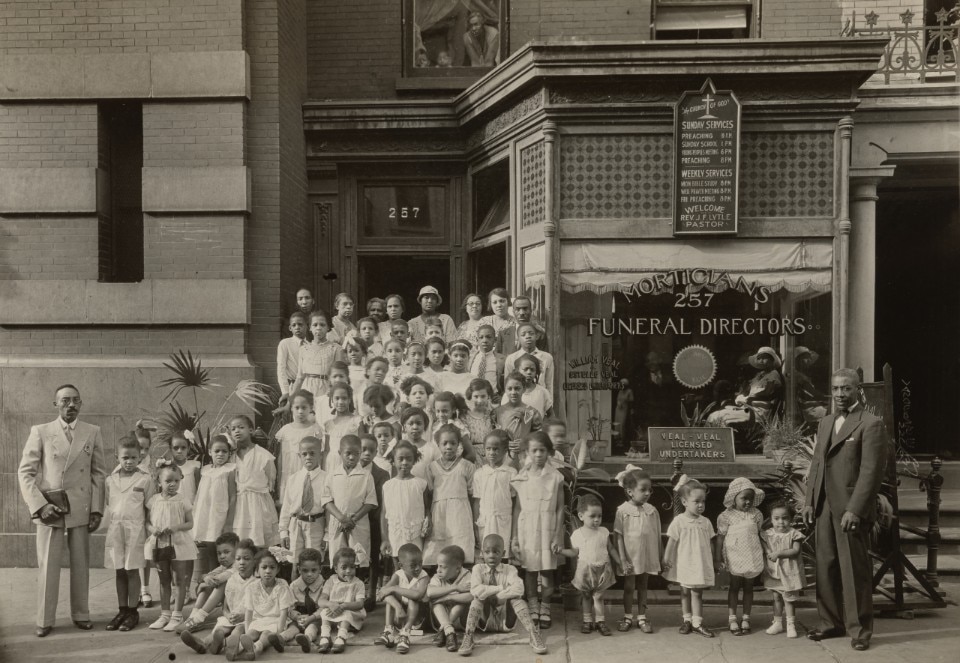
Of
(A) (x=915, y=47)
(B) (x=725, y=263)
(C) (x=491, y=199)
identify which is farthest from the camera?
(C) (x=491, y=199)

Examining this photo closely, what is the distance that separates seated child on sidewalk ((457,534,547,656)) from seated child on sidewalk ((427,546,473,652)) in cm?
8

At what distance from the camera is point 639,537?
622 cm

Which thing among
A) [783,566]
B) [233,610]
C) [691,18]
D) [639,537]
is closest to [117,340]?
[233,610]

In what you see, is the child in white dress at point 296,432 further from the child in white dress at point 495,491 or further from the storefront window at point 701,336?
the storefront window at point 701,336

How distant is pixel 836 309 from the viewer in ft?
27.8

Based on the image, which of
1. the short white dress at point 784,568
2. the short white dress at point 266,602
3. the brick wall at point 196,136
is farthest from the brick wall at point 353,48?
the short white dress at point 784,568

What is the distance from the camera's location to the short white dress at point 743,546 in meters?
6.15

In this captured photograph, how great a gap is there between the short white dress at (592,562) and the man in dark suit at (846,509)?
1.65m

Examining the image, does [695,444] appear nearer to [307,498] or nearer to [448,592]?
[448,592]

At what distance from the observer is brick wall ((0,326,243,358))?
8828 millimetres

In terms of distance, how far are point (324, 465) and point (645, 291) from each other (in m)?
4.04

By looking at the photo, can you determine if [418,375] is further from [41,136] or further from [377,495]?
[41,136]

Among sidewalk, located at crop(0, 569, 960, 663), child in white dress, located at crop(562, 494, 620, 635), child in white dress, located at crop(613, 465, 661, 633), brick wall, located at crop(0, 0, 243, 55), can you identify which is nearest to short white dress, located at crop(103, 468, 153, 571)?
sidewalk, located at crop(0, 569, 960, 663)

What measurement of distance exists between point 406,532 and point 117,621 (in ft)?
8.50
